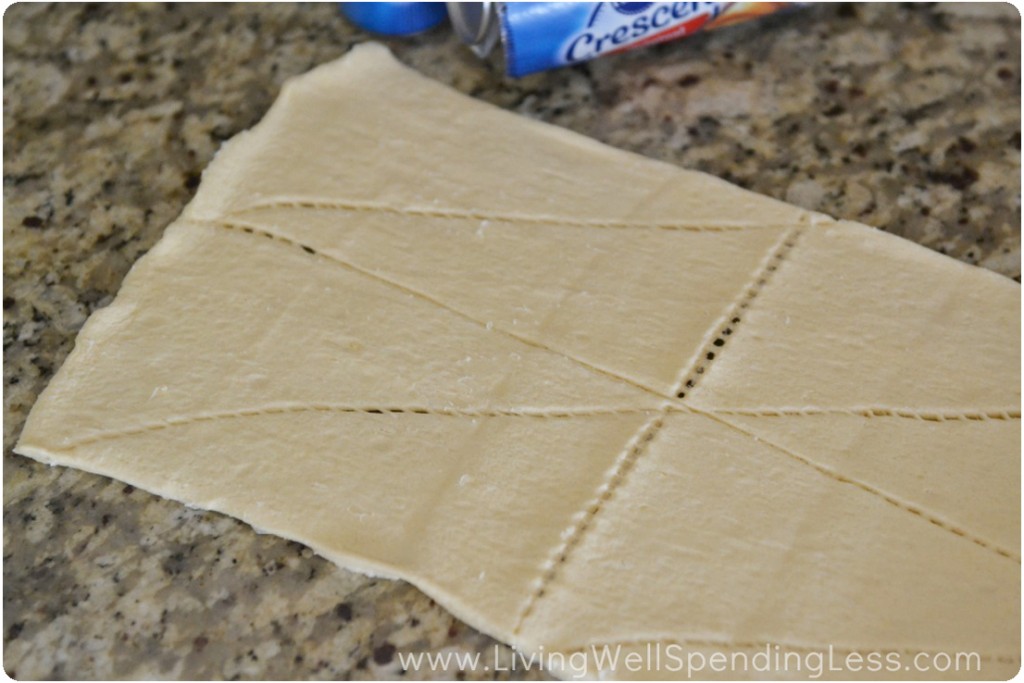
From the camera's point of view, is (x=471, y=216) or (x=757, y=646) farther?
(x=471, y=216)

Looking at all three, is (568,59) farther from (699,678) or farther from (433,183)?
(699,678)

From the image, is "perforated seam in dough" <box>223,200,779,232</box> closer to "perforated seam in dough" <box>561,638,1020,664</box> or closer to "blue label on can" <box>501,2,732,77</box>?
"blue label on can" <box>501,2,732,77</box>

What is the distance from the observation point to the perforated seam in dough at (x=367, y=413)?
107 centimetres

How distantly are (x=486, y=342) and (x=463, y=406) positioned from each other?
9cm

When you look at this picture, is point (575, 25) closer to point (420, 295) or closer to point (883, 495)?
point (420, 295)

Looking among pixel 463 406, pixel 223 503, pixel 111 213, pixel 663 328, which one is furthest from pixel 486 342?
pixel 111 213

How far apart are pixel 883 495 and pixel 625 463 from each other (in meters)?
0.26

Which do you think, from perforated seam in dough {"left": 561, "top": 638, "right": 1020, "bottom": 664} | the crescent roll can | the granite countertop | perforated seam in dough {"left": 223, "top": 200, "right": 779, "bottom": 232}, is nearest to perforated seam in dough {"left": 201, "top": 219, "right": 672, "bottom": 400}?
perforated seam in dough {"left": 223, "top": 200, "right": 779, "bottom": 232}

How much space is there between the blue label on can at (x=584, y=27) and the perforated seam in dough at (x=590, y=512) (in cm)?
56

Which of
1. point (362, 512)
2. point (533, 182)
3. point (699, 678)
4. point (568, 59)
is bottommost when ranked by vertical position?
point (699, 678)

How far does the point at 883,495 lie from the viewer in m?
1.00

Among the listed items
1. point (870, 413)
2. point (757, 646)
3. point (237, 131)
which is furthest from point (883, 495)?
point (237, 131)

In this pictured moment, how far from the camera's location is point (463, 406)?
1.08 meters

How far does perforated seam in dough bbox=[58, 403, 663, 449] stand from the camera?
3.50 feet
